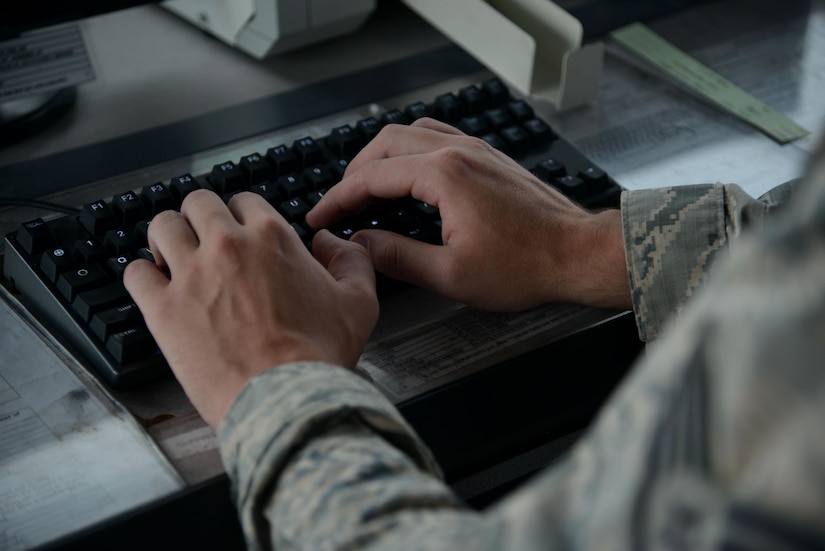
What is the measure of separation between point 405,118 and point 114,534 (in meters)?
0.46

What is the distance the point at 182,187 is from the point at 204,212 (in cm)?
9

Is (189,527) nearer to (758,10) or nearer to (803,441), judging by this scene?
(803,441)

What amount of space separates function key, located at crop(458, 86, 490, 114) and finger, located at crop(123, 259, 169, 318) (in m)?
0.36

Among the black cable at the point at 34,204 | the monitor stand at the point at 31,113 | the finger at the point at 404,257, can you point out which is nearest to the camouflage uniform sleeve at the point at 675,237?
the finger at the point at 404,257

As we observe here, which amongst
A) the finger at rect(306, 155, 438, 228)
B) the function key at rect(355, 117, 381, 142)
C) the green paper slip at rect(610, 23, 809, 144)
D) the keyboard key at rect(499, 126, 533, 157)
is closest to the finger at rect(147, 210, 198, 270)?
the finger at rect(306, 155, 438, 228)

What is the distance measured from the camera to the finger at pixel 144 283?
0.65m

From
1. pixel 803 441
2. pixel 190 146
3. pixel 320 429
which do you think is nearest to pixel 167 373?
pixel 320 429

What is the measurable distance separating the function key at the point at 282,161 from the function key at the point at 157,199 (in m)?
0.09

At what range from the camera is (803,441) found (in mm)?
302

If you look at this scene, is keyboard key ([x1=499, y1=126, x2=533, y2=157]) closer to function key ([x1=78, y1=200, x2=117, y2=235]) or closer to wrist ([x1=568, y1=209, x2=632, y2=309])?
wrist ([x1=568, y1=209, x2=632, y2=309])

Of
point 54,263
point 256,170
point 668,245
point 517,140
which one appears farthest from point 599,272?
point 54,263

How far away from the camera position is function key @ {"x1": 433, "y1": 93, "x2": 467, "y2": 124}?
902 mm

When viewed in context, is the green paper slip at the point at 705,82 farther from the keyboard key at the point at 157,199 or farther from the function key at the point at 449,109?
the keyboard key at the point at 157,199

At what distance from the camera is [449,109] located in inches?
35.5
